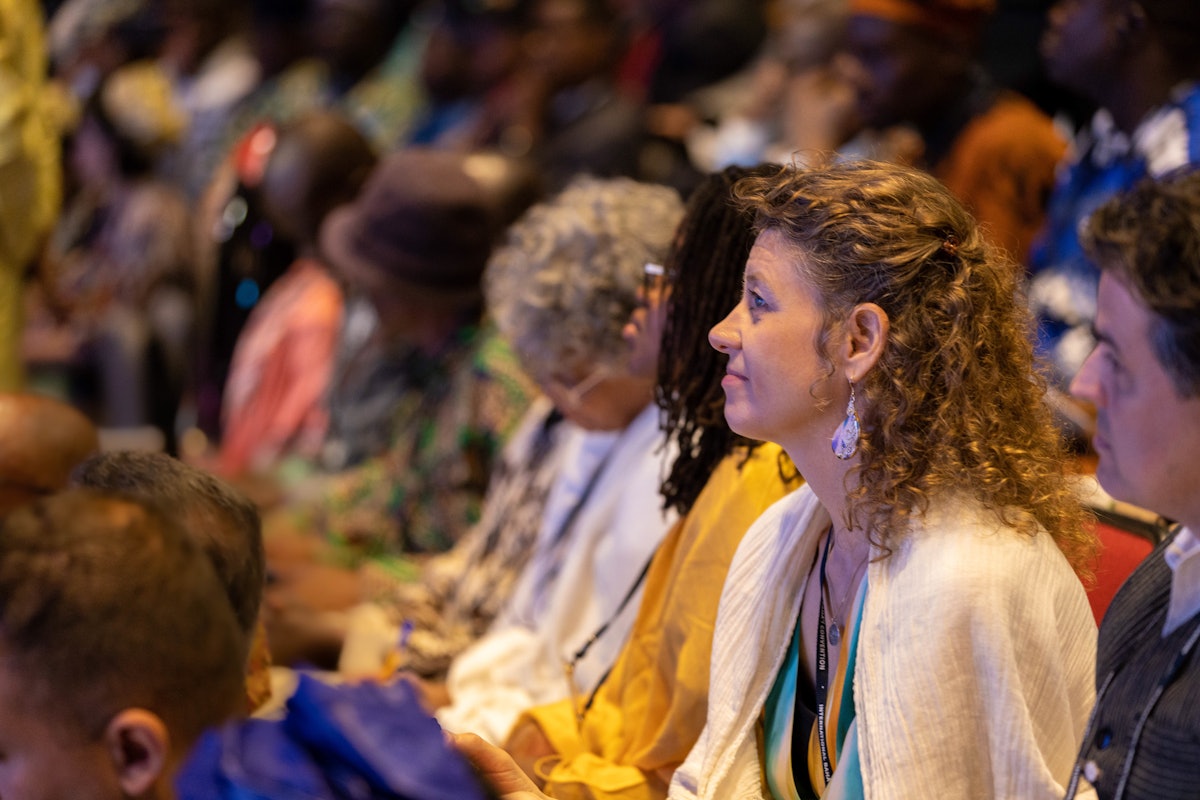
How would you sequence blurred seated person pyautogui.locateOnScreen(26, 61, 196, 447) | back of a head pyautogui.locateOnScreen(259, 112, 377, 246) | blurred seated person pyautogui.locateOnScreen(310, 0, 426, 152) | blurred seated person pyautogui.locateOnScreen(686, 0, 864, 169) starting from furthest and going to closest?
blurred seated person pyautogui.locateOnScreen(310, 0, 426, 152) → blurred seated person pyautogui.locateOnScreen(26, 61, 196, 447) → blurred seated person pyautogui.locateOnScreen(686, 0, 864, 169) → back of a head pyautogui.locateOnScreen(259, 112, 377, 246)

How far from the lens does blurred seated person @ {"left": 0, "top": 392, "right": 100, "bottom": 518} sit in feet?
7.30

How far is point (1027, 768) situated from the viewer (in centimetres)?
146

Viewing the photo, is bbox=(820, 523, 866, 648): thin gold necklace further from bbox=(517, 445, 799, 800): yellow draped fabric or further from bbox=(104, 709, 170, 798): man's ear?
bbox=(104, 709, 170, 798): man's ear

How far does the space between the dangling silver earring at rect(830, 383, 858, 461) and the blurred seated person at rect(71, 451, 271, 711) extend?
0.71 meters

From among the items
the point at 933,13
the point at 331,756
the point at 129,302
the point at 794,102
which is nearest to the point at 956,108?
the point at 933,13

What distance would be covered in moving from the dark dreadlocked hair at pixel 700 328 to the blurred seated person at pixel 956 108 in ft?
5.38

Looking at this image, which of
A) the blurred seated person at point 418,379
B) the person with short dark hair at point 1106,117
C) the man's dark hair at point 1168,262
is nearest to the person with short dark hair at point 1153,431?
the man's dark hair at point 1168,262

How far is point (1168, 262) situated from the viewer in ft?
4.02

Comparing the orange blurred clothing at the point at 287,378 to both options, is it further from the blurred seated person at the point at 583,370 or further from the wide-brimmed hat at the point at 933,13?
the wide-brimmed hat at the point at 933,13

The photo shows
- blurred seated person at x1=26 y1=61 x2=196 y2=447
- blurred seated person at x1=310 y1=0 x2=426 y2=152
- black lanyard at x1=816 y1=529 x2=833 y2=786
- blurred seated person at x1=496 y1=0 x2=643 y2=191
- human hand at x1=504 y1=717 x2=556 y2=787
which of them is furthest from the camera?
blurred seated person at x1=310 y1=0 x2=426 y2=152

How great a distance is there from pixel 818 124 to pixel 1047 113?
0.86m

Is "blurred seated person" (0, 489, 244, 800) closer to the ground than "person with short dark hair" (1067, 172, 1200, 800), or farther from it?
closer to the ground

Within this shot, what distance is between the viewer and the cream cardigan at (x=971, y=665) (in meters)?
1.46

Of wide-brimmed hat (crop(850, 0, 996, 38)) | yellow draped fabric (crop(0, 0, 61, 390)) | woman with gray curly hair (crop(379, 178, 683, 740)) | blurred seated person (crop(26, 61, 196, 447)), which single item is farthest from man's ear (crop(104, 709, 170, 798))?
blurred seated person (crop(26, 61, 196, 447))
